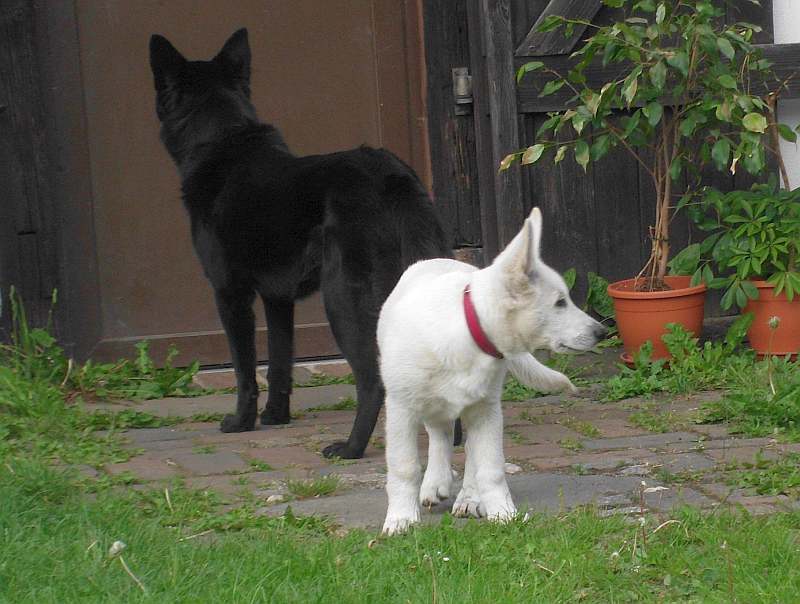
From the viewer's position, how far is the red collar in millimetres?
2818

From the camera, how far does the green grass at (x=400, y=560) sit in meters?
2.41

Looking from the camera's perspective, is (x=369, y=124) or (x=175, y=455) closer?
(x=175, y=455)

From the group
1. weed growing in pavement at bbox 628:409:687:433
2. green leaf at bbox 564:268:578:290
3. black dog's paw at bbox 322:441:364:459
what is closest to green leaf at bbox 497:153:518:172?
green leaf at bbox 564:268:578:290

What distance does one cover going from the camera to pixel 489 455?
9.84 ft

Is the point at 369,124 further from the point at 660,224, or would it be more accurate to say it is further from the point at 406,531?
the point at 406,531

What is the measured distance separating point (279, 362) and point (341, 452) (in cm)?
82

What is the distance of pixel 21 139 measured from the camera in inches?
213

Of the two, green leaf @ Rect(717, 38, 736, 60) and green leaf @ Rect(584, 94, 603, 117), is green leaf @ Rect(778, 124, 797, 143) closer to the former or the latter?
green leaf @ Rect(717, 38, 736, 60)

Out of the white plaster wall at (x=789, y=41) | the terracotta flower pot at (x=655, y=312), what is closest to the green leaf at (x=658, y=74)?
the terracotta flower pot at (x=655, y=312)

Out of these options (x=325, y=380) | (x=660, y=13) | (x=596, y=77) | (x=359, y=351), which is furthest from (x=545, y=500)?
(x=596, y=77)

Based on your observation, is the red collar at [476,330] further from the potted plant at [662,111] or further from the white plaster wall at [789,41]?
the white plaster wall at [789,41]

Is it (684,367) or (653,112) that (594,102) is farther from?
(684,367)

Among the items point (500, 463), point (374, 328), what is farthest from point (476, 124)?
point (500, 463)

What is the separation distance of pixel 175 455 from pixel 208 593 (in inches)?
65.6
